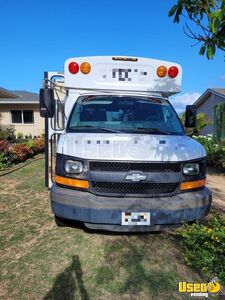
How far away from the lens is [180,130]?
4617mm

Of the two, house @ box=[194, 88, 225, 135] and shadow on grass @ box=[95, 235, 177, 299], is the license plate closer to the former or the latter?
shadow on grass @ box=[95, 235, 177, 299]

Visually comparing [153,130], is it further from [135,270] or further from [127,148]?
[135,270]

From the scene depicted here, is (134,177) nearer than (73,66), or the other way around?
(134,177)

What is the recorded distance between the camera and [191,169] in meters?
3.81

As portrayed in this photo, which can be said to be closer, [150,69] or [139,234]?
[139,234]

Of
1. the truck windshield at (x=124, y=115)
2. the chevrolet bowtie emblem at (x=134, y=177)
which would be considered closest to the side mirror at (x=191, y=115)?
the truck windshield at (x=124, y=115)

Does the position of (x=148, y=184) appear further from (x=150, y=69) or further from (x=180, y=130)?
(x=150, y=69)

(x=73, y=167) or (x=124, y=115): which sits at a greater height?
(x=124, y=115)

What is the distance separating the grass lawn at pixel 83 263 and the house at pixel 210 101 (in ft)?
66.0

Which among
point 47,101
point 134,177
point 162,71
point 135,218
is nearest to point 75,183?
point 134,177

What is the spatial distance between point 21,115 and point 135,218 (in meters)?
22.3

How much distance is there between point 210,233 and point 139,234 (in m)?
1.13

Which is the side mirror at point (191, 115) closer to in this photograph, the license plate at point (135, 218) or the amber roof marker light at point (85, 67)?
the amber roof marker light at point (85, 67)

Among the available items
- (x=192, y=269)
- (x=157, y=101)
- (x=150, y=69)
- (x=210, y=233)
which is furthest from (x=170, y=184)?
(x=150, y=69)
